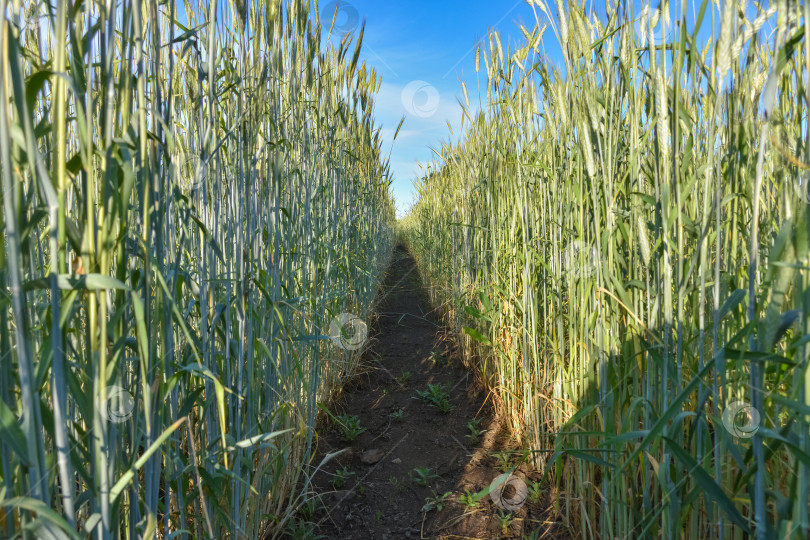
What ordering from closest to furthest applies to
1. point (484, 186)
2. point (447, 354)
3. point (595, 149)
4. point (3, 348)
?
point (3, 348)
point (595, 149)
point (484, 186)
point (447, 354)

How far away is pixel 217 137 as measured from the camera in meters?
1.40

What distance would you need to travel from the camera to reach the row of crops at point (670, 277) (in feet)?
2.28

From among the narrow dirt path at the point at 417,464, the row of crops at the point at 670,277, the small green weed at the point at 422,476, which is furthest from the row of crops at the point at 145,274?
the row of crops at the point at 670,277

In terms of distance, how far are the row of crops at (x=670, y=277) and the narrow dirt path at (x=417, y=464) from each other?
0.68 feet

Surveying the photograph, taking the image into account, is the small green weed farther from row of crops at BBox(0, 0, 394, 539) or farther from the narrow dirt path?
row of crops at BBox(0, 0, 394, 539)

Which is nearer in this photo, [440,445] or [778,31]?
[778,31]

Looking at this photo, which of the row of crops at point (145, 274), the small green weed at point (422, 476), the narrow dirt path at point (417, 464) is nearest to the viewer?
the row of crops at point (145, 274)

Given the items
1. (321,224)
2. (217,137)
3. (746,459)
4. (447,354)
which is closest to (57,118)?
(217,137)

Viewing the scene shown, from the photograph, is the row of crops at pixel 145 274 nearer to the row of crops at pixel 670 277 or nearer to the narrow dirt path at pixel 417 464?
the narrow dirt path at pixel 417 464

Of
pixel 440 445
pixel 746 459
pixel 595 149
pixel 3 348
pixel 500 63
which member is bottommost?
pixel 440 445

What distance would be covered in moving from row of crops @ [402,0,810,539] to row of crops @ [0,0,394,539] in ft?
2.55

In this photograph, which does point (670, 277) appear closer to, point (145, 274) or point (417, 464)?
point (145, 274)

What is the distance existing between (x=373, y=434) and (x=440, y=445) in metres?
0.36

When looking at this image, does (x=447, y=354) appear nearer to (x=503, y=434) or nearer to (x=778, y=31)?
(x=503, y=434)
